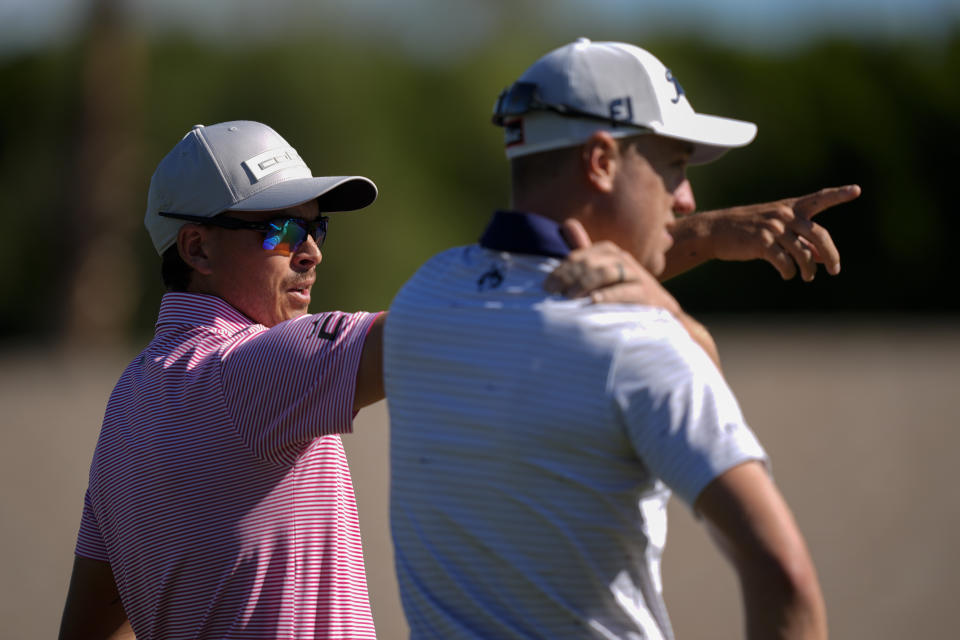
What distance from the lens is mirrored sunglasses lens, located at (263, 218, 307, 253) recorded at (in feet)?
7.91

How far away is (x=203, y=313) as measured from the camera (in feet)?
7.72

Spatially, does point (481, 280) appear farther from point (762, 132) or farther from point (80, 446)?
point (762, 132)

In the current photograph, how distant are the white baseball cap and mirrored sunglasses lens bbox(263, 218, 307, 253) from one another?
784 millimetres

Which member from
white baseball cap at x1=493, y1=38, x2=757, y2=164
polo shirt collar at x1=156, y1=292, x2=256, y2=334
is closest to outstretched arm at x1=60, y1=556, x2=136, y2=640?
polo shirt collar at x1=156, y1=292, x2=256, y2=334

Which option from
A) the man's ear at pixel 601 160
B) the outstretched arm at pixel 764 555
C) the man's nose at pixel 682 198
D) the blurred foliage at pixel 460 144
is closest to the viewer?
the outstretched arm at pixel 764 555

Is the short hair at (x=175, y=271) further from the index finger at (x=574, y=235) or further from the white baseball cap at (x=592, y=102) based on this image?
the index finger at (x=574, y=235)

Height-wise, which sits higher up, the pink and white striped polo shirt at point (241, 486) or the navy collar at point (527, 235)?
the navy collar at point (527, 235)

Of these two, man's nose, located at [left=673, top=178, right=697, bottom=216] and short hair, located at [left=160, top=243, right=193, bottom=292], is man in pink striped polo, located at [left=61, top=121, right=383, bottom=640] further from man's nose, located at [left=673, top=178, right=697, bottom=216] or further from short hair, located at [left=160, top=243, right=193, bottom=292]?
man's nose, located at [left=673, top=178, right=697, bottom=216]

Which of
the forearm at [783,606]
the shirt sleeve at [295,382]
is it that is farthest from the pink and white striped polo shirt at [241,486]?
the forearm at [783,606]

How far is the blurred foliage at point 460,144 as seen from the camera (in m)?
13.9

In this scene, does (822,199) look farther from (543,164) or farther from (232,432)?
(232,432)

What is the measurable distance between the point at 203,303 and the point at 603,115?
1070mm

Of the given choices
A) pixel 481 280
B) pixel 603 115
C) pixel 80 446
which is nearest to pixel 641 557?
pixel 481 280

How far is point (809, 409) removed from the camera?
8344 mm
